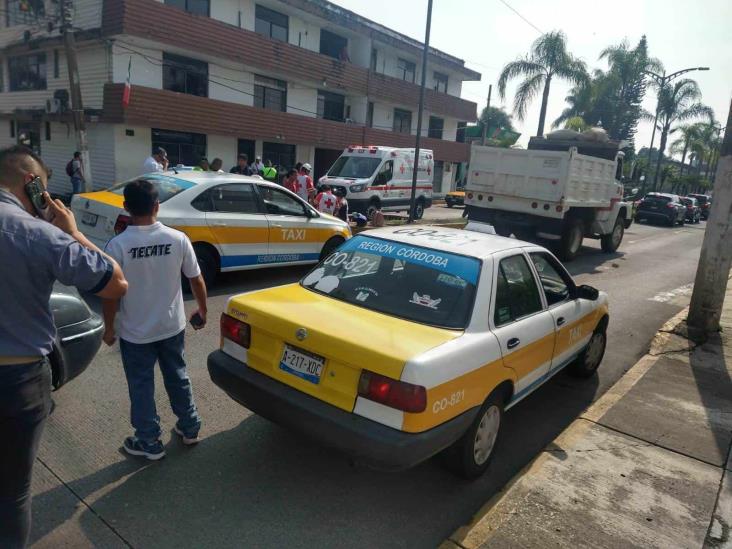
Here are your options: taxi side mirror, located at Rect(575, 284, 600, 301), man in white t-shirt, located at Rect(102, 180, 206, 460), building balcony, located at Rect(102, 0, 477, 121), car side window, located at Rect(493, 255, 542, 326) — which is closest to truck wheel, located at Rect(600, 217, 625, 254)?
taxi side mirror, located at Rect(575, 284, 600, 301)

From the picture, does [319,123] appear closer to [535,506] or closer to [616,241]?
[616,241]

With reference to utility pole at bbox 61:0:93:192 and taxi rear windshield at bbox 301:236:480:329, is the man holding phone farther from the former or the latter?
utility pole at bbox 61:0:93:192

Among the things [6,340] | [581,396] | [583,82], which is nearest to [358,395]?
[6,340]

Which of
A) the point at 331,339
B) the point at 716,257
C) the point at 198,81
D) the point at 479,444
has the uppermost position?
the point at 198,81

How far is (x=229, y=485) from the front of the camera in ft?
10.2

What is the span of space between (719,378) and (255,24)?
69.7 ft

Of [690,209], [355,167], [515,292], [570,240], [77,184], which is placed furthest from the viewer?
[690,209]

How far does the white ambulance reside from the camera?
1623 centimetres

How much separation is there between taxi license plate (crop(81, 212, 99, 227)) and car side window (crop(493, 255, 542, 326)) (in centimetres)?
533

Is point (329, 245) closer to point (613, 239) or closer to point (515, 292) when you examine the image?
point (515, 292)

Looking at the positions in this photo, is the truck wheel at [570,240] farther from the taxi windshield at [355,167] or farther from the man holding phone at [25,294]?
the man holding phone at [25,294]

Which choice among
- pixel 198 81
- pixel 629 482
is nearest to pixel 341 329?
pixel 629 482

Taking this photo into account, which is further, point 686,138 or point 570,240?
point 686,138

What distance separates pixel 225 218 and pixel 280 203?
1080 millimetres
